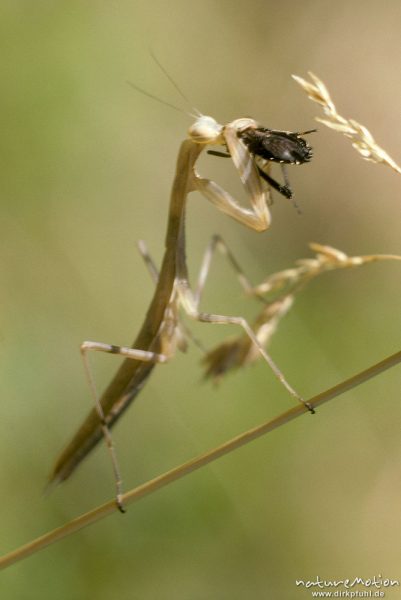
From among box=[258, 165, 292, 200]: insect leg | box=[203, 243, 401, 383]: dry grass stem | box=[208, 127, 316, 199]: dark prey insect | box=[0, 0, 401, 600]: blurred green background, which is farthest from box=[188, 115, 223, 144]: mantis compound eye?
box=[0, 0, 401, 600]: blurred green background

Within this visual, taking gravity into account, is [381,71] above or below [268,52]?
below

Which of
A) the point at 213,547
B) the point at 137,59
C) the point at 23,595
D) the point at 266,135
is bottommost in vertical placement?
the point at 213,547

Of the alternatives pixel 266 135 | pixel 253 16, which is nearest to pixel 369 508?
pixel 266 135

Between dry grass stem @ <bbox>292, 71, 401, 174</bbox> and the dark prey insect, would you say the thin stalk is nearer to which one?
dry grass stem @ <bbox>292, 71, 401, 174</bbox>

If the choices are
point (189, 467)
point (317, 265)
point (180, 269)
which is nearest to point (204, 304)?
point (180, 269)

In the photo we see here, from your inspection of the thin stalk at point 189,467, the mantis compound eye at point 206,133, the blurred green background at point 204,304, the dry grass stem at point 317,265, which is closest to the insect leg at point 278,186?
the mantis compound eye at point 206,133

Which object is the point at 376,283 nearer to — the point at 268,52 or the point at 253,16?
the point at 268,52

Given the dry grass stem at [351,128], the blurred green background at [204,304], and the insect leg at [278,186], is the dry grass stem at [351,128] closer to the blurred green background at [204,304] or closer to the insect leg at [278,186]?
the insect leg at [278,186]

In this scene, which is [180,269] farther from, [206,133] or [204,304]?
[204,304]
